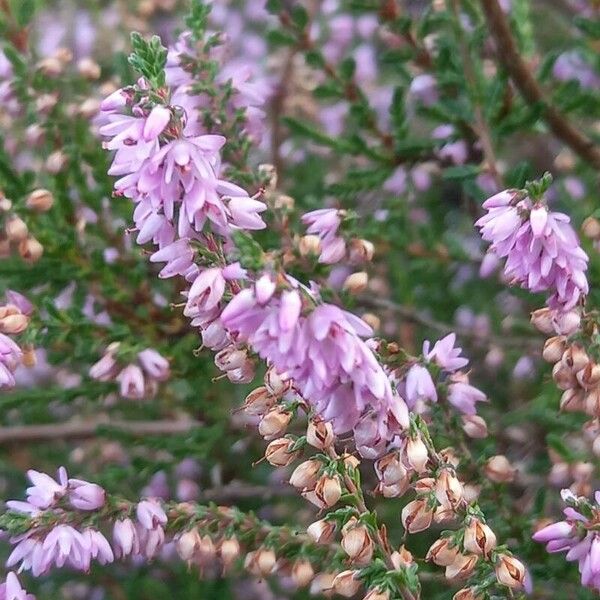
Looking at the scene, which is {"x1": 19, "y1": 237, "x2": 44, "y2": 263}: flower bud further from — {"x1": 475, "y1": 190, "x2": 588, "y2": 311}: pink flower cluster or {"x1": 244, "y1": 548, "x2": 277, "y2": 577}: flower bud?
{"x1": 475, "y1": 190, "x2": 588, "y2": 311}: pink flower cluster

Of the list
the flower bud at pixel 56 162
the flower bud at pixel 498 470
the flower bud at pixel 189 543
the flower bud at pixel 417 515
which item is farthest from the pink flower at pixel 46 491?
the flower bud at pixel 56 162

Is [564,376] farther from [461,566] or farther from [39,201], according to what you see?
[39,201]

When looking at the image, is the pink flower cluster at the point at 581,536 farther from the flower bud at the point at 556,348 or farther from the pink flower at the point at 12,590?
the pink flower at the point at 12,590

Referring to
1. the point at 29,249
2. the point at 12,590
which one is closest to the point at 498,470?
the point at 12,590

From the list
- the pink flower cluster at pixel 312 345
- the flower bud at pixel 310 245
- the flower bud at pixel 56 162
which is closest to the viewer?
the pink flower cluster at pixel 312 345

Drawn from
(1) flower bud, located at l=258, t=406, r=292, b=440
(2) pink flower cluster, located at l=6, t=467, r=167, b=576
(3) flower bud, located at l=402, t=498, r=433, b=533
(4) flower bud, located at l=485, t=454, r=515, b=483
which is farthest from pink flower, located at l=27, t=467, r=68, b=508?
(4) flower bud, located at l=485, t=454, r=515, b=483

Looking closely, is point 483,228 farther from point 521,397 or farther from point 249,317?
point 521,397

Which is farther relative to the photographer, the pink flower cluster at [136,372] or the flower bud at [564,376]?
the pink flower cluster at [136,372]
